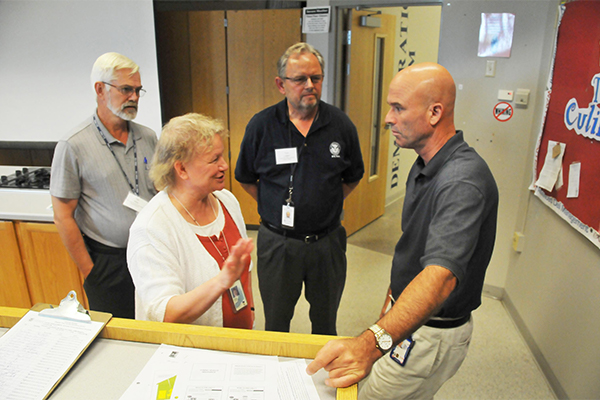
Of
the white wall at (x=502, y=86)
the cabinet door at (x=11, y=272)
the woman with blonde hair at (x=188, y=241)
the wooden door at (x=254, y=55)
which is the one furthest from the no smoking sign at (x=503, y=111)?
the cabinet door at (x=11, y=272)

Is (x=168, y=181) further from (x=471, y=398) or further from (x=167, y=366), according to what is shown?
(x=471, y=398)

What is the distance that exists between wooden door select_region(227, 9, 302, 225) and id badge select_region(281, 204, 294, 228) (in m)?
2.15

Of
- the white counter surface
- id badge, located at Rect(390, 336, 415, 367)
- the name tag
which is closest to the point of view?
id badge, located at Rect(390, 336, 415, 367)

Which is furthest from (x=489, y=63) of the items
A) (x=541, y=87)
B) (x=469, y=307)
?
(x=469, y=307)

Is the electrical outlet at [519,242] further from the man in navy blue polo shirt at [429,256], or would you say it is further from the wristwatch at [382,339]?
the wristwatch at [382,339]

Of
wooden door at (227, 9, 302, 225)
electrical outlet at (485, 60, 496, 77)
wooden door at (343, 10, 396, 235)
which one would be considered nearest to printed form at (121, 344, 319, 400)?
electrical outlet at (485, 60, 496, 77)

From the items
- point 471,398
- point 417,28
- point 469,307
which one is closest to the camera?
point 469,307

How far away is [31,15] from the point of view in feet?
10.4

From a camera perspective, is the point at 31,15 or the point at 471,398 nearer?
the point at 471,398

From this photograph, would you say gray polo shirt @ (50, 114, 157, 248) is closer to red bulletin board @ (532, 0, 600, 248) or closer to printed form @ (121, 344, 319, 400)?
printed form @ (121, 344, 319, 400)

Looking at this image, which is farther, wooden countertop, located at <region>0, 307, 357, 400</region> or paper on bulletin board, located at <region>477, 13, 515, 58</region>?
paper on bulletin board, located at <region>477, 13, 515, 58</region>

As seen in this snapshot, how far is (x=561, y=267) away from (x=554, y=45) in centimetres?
133

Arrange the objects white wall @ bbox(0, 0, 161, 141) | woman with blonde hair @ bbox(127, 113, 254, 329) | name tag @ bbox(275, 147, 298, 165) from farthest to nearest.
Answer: white wall @ bbox(0, 0, 161, 141) < name tag @ bbox(275, 147, 298, 165) < woman with blonde hair @ bbox(127, 113, 254, 329)

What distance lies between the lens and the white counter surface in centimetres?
246
